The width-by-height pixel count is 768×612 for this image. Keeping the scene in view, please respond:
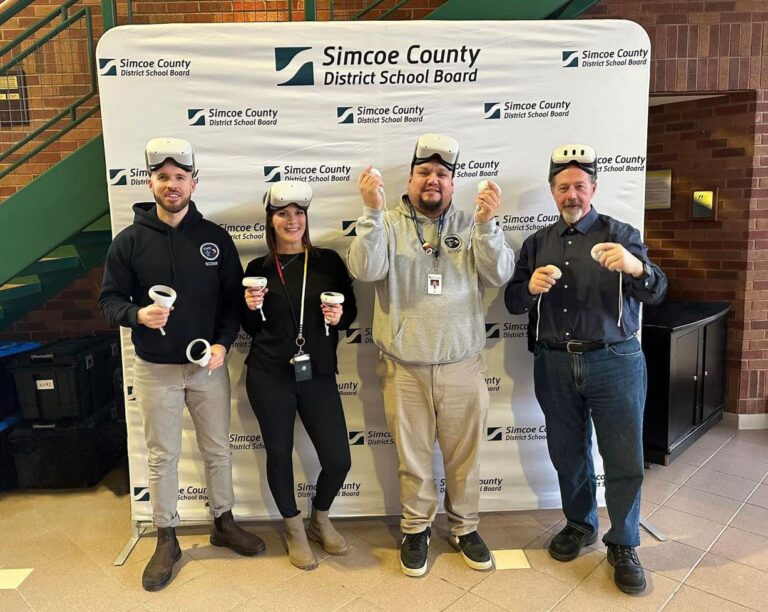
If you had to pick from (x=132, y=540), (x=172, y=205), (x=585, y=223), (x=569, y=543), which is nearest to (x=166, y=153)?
(x=172, y=205)

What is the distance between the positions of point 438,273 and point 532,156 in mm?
854

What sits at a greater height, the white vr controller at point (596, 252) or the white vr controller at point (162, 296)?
the white vr controller at point (596, 252)

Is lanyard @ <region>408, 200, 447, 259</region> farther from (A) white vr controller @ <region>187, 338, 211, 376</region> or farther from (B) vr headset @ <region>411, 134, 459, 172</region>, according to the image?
(A) white vr controller @ <region>187, 338, 211, 376</region>

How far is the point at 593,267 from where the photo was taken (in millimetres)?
2350

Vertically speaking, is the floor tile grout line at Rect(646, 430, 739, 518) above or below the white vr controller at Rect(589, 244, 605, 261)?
below

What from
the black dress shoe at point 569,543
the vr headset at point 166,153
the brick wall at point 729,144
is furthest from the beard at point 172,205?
the brick wall at point 729,144

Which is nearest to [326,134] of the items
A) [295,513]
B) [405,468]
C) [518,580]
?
[405,468]

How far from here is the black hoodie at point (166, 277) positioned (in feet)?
7.72

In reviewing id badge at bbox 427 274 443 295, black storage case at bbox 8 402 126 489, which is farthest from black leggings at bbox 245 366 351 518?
black storage case at bbox 8 402 126 489

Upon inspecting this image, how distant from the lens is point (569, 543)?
2615mm

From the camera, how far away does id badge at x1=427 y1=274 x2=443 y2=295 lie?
2.40m

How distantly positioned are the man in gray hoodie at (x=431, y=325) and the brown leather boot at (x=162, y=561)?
1.05m

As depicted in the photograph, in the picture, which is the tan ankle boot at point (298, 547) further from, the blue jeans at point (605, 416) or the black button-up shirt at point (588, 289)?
the black button-up shirt at point (588, 289)

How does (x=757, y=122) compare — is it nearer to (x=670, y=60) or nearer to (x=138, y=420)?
(x=670, y=60)
